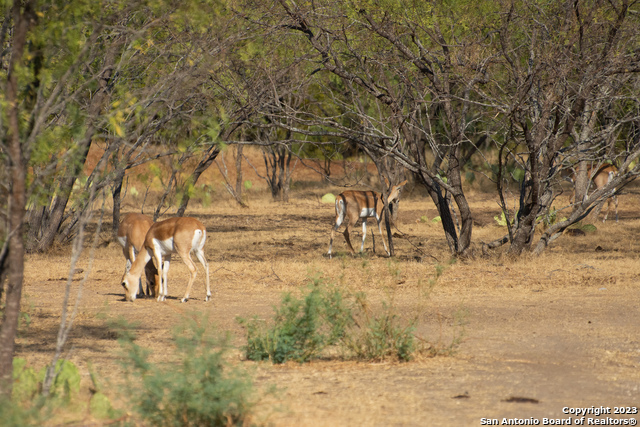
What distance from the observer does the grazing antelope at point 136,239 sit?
33.1 feet

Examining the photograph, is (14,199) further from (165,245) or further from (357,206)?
(357,206)

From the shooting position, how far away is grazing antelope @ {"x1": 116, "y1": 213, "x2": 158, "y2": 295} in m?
10.1

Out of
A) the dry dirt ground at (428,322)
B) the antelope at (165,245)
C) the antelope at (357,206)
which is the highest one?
the antelope at (357,206)

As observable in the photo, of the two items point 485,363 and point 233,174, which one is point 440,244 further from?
point 233,174

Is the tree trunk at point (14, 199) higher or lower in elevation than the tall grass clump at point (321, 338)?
higher

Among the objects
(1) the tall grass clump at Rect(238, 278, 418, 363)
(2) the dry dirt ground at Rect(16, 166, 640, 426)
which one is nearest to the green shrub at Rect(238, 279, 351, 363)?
(1) the tall grass clump at Rect(238, 278, 418, 363)

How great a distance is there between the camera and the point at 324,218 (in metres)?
21.8

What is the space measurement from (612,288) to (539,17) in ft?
16.0

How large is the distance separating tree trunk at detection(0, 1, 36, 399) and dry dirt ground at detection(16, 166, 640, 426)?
0.40 meters

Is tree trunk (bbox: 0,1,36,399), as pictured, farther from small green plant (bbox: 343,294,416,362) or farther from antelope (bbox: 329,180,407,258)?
antelope (bbox: 329,180,407,258)

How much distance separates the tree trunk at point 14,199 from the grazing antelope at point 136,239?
5522 millimetres

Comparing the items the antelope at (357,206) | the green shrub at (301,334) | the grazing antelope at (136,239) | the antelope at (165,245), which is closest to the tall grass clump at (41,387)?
the green shrub at (301,334)

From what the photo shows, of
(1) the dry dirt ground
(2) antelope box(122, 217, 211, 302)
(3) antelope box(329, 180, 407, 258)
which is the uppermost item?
(3) antelope box(329, 180, 407, 258)

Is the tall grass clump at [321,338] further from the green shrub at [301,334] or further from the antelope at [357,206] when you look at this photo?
the antelope at [357,206]
